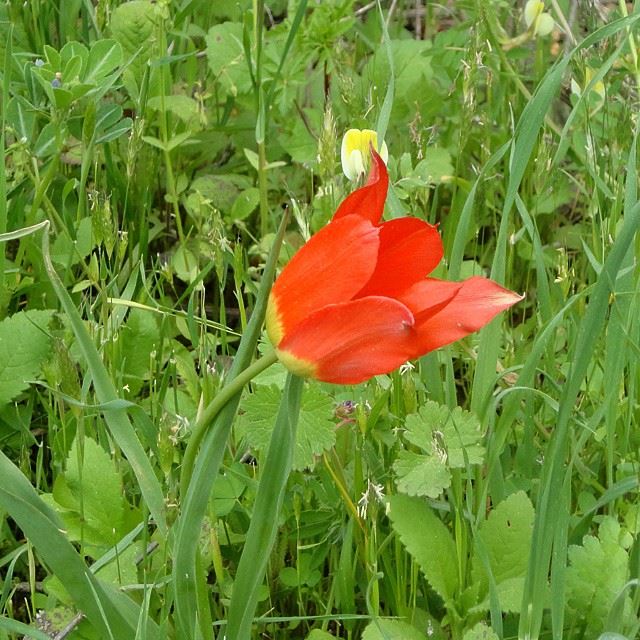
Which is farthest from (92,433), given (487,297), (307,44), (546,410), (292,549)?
(307,44)

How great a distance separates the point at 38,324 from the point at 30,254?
32 cm

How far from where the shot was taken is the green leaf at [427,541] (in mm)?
1301

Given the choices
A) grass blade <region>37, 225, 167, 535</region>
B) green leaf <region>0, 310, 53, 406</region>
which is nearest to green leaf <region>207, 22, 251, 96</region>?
green leaf <region>0, 310, 53, 406</region>

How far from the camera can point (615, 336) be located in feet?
4.57

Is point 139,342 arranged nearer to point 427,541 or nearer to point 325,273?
point 427,541

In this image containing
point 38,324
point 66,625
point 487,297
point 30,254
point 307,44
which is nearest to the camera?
point 487,297

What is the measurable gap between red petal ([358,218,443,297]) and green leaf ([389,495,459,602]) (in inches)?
17.8

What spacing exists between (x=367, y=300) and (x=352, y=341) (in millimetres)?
42

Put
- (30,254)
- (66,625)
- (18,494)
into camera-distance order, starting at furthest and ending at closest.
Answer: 1. (30,254)
2. (66,625)
3. (18,494)

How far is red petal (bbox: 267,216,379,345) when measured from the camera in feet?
2.85

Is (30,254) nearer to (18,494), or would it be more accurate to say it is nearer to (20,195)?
(20,195)

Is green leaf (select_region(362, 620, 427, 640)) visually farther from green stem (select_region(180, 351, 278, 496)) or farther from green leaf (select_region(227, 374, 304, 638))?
green stem (select_region(180, 351, 278, 496))

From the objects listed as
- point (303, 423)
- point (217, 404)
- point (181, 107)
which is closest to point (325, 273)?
point (217, 404)

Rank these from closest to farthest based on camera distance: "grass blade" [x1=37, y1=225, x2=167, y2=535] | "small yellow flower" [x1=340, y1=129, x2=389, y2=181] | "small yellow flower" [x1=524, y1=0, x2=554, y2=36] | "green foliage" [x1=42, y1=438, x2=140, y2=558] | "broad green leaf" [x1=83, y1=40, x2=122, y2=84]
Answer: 1. "grass blade" [x1=37, y1=225, x2=167, y2=535]
2. "green foliage" [x1=42, y1=438, x2=140, y2=558]
3. "small yellow flower" [x1=340, y1=129, x2=389, y2=181]
4. "broad green leaf" [x1=83, y1=40, x2=122, y2=84]
5. "small yellow flower" [x1=524, y1=0, x2=554, y2=36]
